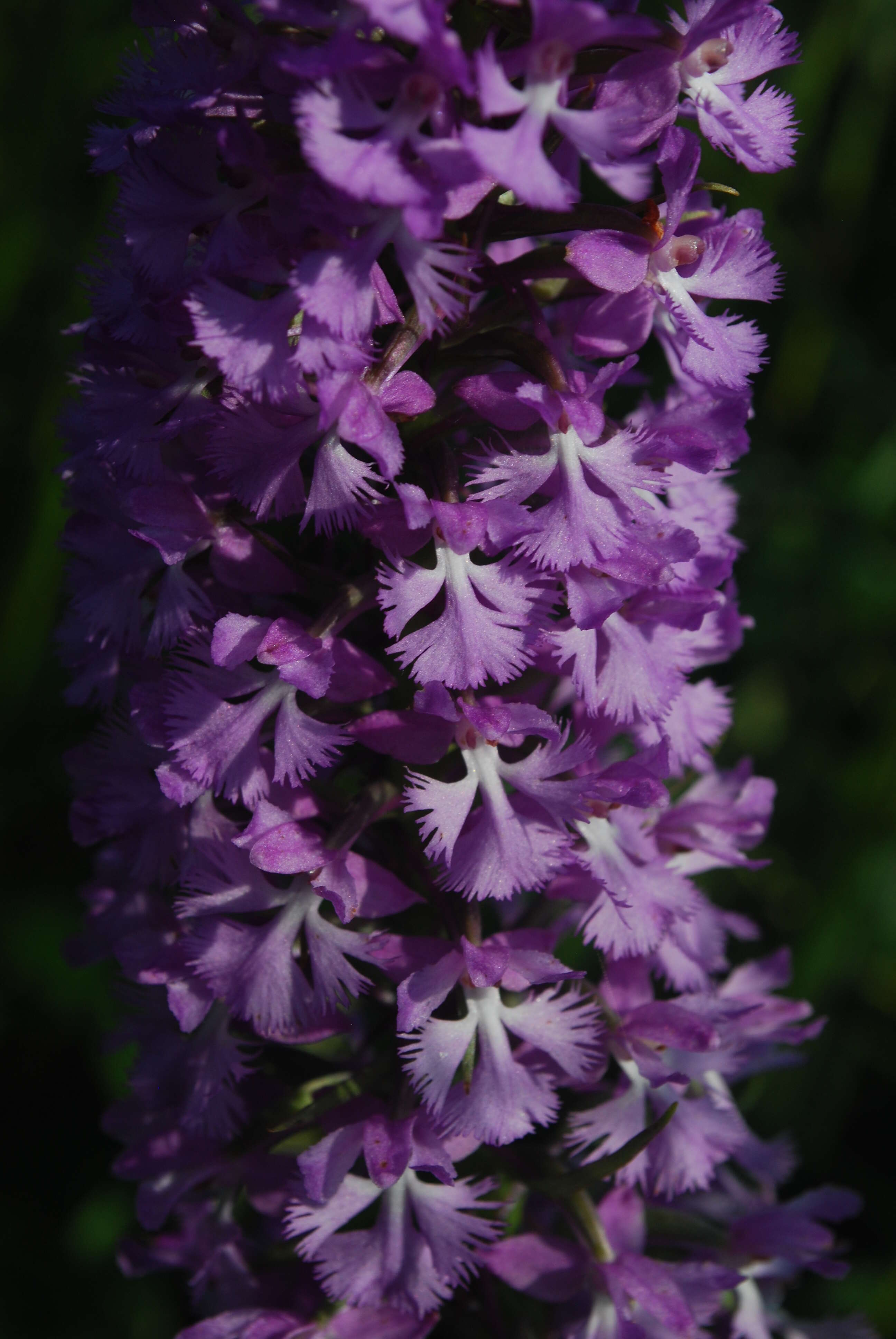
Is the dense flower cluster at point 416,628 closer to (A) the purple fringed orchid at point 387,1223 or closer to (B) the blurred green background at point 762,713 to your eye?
(A) the purple fringed orchid at point 387,1223

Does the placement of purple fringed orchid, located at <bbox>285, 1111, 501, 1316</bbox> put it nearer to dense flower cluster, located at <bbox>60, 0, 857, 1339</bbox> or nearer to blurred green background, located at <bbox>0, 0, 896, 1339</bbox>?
dense flower cluster, located at <bbox>60, 0, 857, 1339</bbox>

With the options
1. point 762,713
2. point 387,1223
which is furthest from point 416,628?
point 762,713

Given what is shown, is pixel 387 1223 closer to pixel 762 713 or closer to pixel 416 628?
pixel 416 628

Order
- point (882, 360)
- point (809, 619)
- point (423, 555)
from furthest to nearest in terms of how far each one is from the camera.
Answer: point (882, 360), point (809, 619), point (423, 555)

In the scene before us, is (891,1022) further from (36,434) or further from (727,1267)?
(36,434)

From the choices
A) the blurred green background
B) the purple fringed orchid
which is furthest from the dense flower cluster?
the blurred green background

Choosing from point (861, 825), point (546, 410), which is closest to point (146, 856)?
point (546, 410)

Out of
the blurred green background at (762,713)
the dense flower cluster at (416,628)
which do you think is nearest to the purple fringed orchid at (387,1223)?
the dense flower cluster at (416,628)
